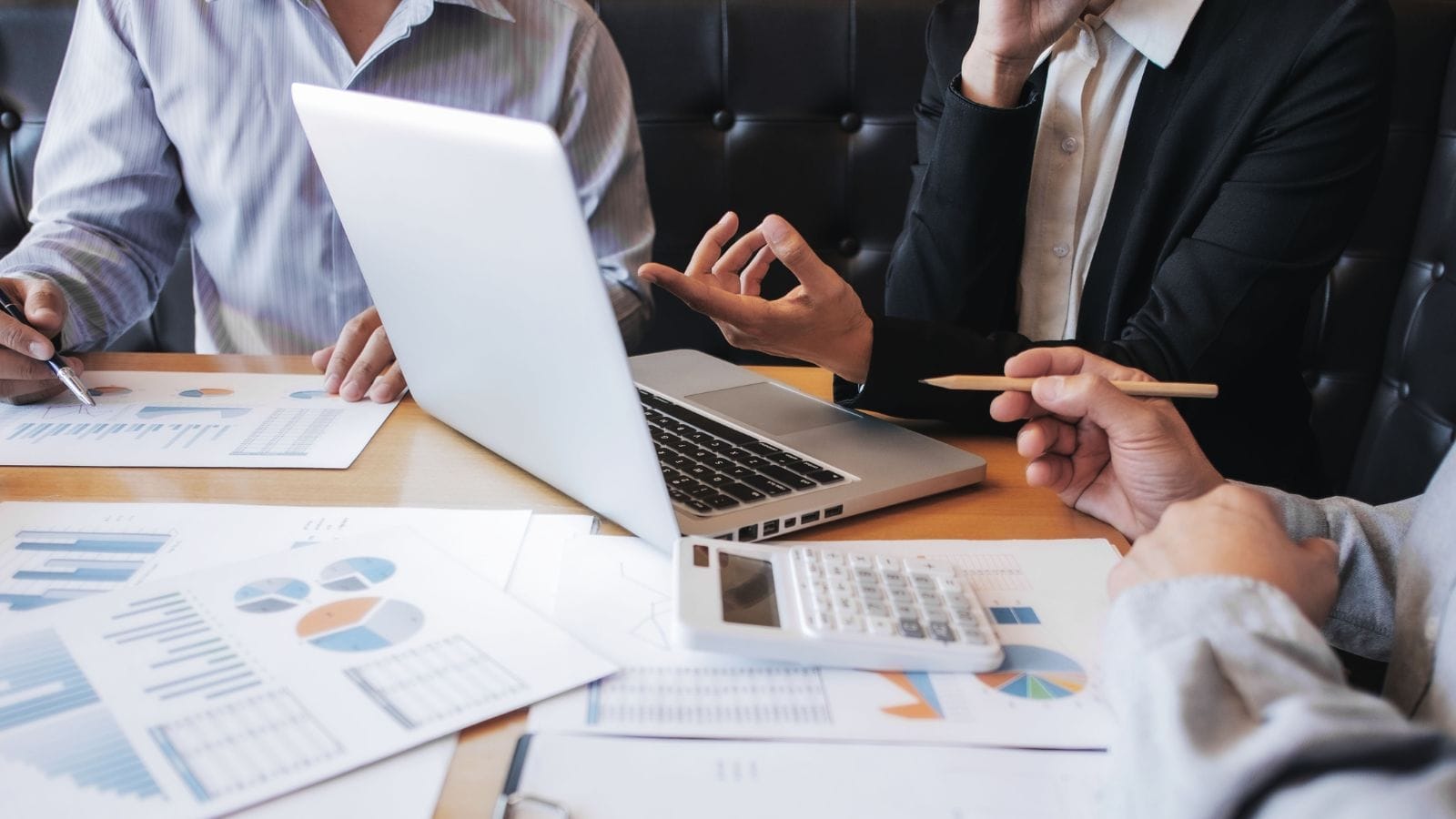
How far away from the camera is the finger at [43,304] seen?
0.85 m

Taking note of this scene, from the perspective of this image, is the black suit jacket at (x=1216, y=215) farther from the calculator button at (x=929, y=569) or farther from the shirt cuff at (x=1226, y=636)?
the shirt cuff at (x=1226, y=636)

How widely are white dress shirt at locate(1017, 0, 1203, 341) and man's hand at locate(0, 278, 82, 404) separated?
0.90 m

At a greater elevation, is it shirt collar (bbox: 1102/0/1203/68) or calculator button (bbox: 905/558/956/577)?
shirt collar (bbox: 1102/0/1203/68)

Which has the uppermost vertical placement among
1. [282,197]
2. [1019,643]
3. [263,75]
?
[263,75]

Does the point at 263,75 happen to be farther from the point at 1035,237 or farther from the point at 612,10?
the point at 1035,237

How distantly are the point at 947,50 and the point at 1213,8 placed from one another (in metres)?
0.26

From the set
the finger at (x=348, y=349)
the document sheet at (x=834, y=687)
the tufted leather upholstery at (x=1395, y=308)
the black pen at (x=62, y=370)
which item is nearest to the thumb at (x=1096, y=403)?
the document sheet at (x=834, y=687)

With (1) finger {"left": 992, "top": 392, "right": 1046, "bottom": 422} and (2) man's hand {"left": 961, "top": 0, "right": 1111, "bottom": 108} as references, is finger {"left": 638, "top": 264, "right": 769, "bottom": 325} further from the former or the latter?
(2) man's hand {"left": 961, "top": 0, "right": 1111, "bottom": 108}

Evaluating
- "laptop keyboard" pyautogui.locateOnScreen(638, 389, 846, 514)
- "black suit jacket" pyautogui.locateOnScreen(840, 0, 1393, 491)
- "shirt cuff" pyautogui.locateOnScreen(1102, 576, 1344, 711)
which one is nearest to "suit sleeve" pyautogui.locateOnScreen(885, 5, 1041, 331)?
"black suit jacket" pyautogui.locateOnScreen(840, 0, 1393, 491)

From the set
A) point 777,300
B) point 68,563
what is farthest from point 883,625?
point 68,563

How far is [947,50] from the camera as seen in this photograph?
1.12 meters

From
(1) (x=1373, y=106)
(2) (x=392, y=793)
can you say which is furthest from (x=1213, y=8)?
(2) (x=392, y=793)

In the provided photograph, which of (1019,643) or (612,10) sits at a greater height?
(612,10)

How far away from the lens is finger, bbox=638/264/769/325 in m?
0.66
